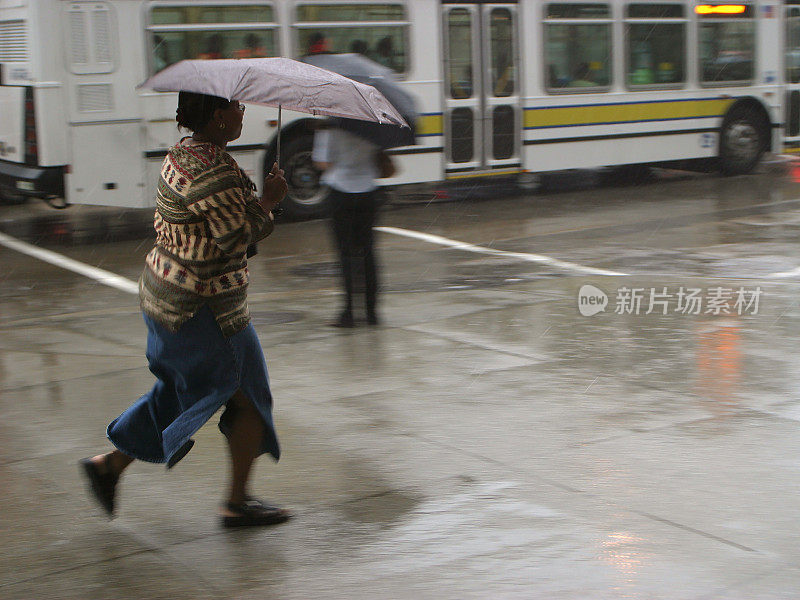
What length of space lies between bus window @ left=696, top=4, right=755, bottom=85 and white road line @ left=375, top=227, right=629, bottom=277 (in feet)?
22.5

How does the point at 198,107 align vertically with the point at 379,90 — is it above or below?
below

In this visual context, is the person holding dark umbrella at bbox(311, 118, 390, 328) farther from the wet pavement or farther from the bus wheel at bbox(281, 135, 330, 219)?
the bus wheel at bbox(281, 135, 330, 219)

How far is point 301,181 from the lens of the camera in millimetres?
14297

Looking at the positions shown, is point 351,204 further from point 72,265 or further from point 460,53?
point 460,53

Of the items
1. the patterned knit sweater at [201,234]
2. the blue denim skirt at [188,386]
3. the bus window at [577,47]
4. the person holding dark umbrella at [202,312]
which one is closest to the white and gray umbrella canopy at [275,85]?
the person holding dark umbrella at [202,312]

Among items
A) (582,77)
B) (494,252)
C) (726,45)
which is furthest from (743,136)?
(494,252)

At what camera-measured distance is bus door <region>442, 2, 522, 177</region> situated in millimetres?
15570

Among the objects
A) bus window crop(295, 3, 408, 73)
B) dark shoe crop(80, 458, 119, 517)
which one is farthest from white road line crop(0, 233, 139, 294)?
dark shoe crop(80, 458, 119, 517)

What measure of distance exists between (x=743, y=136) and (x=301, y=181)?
768cm

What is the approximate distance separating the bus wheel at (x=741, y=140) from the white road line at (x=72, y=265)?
34.6ft

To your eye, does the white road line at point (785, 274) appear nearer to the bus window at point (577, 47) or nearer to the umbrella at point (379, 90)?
the umbrella at point (379, 90)

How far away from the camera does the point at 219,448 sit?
548 centimetres

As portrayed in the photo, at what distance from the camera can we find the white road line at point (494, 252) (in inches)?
408

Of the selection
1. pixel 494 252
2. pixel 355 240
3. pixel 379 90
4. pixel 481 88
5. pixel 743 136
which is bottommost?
pixel 494 252
